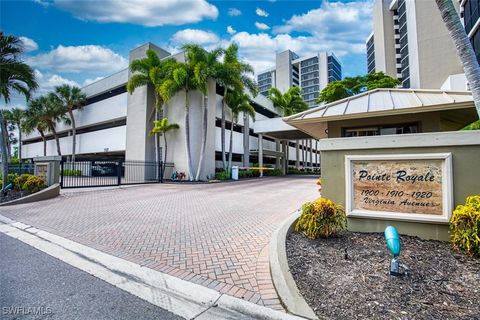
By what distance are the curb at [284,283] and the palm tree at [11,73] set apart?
12620mm

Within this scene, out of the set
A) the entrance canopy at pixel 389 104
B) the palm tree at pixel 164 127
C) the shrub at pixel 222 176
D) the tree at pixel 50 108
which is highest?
the tree at pixel 50 108

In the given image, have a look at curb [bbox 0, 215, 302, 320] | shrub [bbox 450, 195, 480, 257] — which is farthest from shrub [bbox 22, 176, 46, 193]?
shrub [bbox 450, 195, 480, 257]

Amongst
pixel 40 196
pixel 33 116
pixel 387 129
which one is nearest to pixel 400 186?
pixel 387 129

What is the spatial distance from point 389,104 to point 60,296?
24.4 ft

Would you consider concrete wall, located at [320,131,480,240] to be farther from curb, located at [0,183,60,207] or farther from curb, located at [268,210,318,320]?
curb, located at [0,183,60,207]

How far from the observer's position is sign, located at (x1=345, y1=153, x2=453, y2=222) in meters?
4.09

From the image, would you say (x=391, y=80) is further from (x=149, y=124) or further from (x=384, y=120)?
(x=149, y=124)

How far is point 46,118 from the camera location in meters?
30.0

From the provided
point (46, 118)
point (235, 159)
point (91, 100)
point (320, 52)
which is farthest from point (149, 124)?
point (320, 52)

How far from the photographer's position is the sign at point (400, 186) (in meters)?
4.09

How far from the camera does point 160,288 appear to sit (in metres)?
3.23

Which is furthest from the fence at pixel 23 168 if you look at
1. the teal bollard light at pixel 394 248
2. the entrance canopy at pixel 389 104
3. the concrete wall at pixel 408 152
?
the teal bollard light at pixel 394 248

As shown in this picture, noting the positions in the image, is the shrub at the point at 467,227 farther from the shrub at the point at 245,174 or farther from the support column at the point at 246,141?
the support column at the point at 246,141

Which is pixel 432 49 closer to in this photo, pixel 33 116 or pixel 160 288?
pixel 160 288
